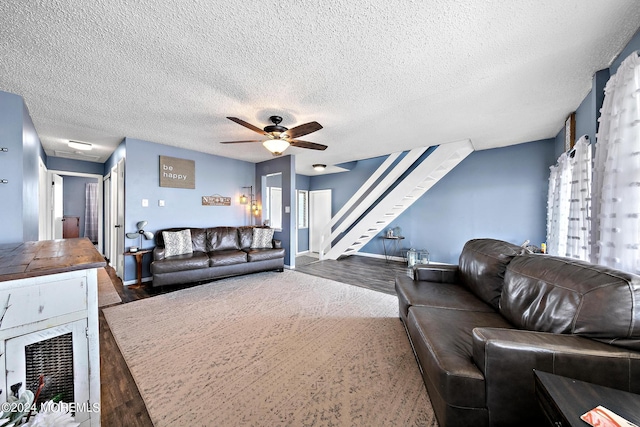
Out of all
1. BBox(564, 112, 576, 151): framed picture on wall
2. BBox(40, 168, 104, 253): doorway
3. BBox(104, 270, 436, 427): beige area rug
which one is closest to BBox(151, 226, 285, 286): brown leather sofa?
BBox(104, 270, 436, 427): beige area rug

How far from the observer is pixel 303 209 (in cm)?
770

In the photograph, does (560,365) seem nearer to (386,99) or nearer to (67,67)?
(386,99)

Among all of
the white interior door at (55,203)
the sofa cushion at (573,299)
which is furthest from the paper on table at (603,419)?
the white interior door at (55,203)

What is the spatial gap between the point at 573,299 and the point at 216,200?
5440 mm

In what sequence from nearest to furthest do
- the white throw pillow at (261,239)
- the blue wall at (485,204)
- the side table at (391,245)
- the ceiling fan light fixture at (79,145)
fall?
the ceiling fan light fixture at (79,145)
the blue wall at (485,204)
the white throw pillow at (261,239)
the side table at (391,245)

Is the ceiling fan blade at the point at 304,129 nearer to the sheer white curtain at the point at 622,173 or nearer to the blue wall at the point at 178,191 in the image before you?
the sheer white curtain at the point at 622,173

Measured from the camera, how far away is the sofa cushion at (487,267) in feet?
6.70

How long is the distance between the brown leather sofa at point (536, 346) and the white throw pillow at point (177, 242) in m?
4.02

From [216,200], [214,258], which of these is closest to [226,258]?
[214,258]

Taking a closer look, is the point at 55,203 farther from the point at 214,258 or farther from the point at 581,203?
the point at 581,203

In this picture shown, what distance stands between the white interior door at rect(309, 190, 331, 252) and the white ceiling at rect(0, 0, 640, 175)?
4173mm

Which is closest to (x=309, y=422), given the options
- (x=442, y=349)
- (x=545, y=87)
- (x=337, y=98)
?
(x=442, y=349)

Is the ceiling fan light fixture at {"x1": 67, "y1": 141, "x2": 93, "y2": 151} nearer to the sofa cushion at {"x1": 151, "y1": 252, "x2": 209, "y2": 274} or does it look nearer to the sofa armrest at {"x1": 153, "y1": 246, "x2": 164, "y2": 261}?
the sofa armrest at {"x1": 153, "y1": 246, "x2": 164, "y2": 261}

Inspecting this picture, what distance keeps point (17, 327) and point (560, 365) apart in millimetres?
2439
